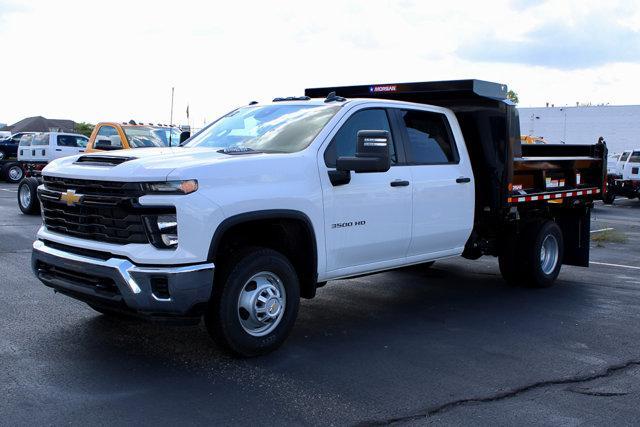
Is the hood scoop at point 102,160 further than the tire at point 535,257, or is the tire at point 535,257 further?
the tire at point 535,257

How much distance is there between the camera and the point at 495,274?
31.7 ft

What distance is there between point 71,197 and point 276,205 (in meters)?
1.58

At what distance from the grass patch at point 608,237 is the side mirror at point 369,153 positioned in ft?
29.5

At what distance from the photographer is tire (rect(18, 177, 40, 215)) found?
1534cm

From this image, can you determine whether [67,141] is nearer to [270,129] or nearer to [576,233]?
[576,233]

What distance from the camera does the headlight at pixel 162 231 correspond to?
4.91 metres

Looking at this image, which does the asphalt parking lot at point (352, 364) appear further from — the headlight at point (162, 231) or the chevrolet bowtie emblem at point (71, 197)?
the chevrolet bowtie emblem at point (71, 197)

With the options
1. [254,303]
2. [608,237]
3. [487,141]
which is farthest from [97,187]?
[608,237]

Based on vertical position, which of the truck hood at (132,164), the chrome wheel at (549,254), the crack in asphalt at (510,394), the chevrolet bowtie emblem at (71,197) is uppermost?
the truck hood at (132,164)

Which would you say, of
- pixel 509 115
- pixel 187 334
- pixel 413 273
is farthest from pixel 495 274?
pixel 187 334

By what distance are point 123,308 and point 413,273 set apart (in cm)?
514

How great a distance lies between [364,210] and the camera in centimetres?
611

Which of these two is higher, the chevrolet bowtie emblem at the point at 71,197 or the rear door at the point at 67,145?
the rear door at the point at 67,145

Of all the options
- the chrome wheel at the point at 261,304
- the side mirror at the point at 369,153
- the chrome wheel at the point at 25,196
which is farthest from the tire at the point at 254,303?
the chrome wheel at the point at 25,196
